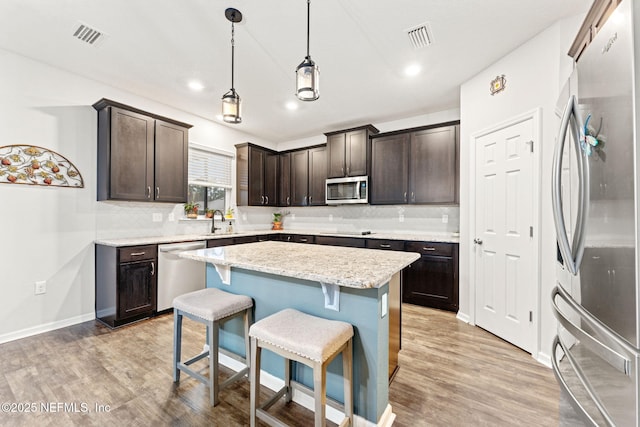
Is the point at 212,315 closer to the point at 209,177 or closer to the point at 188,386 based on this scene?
the point at 188,386

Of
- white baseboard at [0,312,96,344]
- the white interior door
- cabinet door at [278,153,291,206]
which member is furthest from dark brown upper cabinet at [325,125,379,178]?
white baseboard at [0,312,96,344]

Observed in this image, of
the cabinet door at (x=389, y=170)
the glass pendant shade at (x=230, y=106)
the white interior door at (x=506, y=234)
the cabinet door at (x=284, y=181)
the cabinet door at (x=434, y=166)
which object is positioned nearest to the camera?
the glass pendant shade at (x=230, y=106)

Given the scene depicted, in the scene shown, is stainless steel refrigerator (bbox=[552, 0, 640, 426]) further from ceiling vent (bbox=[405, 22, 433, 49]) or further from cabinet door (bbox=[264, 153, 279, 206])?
cabinet door (bbox=[264, 153, 279, 206])

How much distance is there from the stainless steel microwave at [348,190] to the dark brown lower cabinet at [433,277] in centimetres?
114

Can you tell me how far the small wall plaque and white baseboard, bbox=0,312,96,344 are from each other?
17.1ft

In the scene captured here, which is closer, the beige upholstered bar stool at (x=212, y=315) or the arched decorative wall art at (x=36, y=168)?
the beige upholstered bar stool at (x=212, y=315)

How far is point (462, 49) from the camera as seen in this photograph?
258 cm

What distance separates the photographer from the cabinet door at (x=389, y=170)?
13.4 feet

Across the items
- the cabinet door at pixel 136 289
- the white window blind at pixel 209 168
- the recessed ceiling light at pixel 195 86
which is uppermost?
the recessed ceiling light at pixel 195 86

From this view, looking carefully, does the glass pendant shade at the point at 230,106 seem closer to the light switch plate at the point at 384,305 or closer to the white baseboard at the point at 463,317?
the light switch plate at the point at 384,305

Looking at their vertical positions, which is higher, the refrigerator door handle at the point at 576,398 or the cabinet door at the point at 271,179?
the cabinet door at the point at 271,179

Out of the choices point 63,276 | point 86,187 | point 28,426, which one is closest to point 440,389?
point 28,426

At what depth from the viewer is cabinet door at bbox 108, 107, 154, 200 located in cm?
311

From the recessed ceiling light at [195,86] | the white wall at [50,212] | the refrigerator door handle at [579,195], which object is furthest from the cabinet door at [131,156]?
the refrigerator door handle at [579,195]
